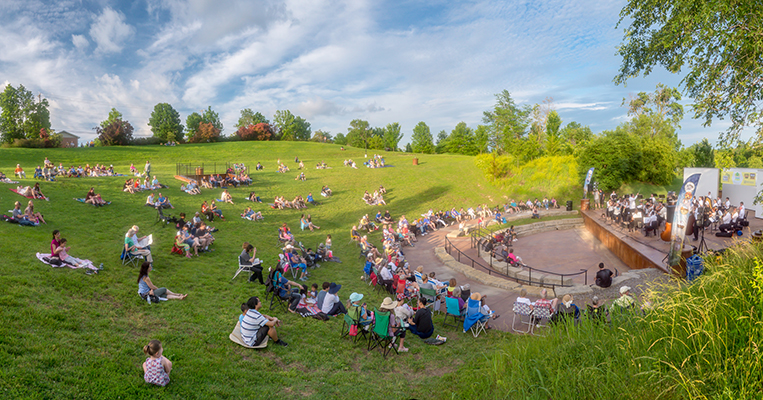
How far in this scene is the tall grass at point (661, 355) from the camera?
3.19 m

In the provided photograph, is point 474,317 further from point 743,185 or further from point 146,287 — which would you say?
point 743,185

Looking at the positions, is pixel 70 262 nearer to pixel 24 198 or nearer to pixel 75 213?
pixel 75 213

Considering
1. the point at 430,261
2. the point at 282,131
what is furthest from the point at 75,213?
the point at 282,131

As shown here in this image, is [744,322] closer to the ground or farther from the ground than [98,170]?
closer to the ground

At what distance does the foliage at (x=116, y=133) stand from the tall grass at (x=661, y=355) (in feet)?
222

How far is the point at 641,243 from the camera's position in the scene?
14234 millimetres

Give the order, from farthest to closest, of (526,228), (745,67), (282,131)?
(282,131)
(526,228)
(745,67)

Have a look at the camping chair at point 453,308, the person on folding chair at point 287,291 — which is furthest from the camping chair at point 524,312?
the person on folding chair at point 287,291

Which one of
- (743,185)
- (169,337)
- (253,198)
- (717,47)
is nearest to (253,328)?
(169,337)

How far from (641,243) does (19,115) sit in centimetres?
7263

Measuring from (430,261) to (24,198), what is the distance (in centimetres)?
1804

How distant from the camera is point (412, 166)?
137 ft

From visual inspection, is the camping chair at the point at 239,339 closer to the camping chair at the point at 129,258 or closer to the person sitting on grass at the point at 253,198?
the camping chair at the point at 129,258

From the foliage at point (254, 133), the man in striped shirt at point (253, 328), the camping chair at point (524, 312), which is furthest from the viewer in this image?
Result: the foliage at point (254, 133)
